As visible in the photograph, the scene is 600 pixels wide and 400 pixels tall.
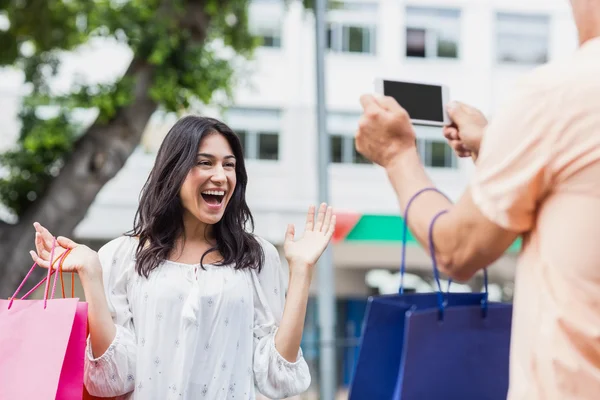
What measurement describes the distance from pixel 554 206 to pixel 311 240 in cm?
138

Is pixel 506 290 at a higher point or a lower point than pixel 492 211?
lower

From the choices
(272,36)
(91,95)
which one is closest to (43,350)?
(91,95)

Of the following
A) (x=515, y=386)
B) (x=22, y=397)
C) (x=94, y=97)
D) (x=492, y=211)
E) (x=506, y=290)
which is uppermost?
(x=94, y=97)

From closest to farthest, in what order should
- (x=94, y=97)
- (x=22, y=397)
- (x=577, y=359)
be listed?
(x=577, y=359) → (x=22, y=397) → (x=94, y=97)

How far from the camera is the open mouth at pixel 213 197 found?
291cm

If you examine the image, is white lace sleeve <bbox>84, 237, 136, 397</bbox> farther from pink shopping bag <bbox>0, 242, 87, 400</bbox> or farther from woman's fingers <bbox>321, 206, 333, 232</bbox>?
woman's fingers <bbox>321, 206, 333, 232</bbox>

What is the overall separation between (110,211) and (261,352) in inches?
660

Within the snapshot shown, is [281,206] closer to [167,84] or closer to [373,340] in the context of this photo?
[167,84]

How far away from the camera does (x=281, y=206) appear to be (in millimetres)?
19578

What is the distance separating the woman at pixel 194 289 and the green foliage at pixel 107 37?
6376mm

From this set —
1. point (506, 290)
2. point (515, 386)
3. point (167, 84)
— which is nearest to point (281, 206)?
point (506, 290)

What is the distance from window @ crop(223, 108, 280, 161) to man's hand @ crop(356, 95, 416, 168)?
57.9ft

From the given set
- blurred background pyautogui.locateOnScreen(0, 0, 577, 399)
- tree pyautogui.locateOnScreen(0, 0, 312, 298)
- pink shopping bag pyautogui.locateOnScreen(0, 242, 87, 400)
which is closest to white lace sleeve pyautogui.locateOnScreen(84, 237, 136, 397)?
pink shopping bag pyautogui.locateOnScreen(0, 242, 87, 400)

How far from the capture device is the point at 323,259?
8.37 meters
